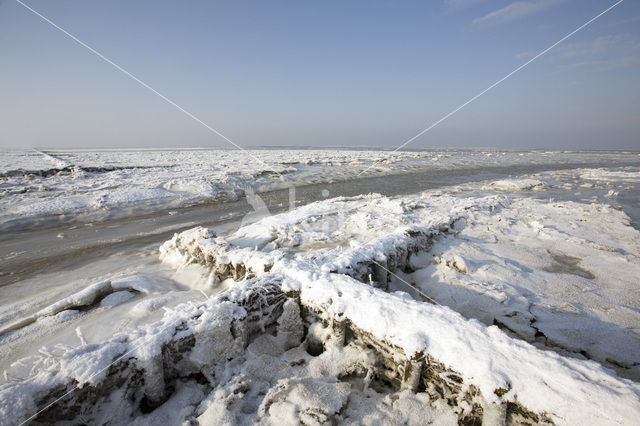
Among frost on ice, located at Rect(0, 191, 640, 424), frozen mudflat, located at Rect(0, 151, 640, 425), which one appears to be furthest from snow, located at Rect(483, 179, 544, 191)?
frost on ice, located at Rect(0, 191, 640, 424)

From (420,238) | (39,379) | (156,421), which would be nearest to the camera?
(39,379)

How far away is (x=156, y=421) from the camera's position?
212 centimetres

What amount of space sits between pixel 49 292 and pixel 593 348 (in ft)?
24.2

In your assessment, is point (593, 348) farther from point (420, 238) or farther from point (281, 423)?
point (281, 423)

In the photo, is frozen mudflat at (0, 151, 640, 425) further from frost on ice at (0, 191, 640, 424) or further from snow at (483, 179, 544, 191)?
snow at (483, 179, 544, 191)

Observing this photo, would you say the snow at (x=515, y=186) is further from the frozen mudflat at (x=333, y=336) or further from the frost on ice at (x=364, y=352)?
the frost on ice at (x=364, y=352)

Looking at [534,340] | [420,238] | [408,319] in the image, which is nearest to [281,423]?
[408,319]

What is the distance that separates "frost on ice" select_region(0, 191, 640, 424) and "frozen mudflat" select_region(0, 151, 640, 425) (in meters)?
0.01

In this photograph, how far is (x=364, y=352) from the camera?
2656 millimetres

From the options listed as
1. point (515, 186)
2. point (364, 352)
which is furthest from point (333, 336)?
point (515, 186)

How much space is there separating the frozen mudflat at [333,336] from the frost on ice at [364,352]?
1 centimetres

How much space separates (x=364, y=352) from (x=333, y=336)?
0.34 meters

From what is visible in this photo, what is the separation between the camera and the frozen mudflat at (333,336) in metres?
1.98

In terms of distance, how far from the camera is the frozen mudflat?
1980 millimetres
